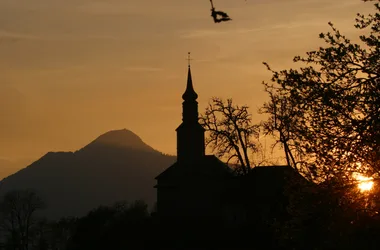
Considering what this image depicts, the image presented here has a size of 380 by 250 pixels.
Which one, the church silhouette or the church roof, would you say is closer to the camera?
the church silhouette

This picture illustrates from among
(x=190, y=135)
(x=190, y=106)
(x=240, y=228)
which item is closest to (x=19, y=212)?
(x=190, y=106)

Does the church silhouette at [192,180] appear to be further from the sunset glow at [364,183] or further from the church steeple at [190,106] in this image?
the sunset glow at [364,183]

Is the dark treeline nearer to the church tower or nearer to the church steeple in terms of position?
the church tower


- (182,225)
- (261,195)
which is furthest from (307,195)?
(182,225)

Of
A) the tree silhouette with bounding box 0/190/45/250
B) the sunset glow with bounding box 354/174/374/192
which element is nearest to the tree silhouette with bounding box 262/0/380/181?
the sunset glow with bounding box 354/174/374/192

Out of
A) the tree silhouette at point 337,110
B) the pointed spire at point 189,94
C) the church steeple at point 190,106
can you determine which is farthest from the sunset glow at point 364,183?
the pointed spire at point 189,94

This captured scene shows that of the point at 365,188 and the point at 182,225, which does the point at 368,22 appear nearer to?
the point at 365,188

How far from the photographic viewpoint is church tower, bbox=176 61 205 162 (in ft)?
299

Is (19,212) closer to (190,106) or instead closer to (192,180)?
(192,180)

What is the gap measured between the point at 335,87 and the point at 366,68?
3.64ft

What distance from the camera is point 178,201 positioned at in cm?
9331

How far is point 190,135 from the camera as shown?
91250 millimetres

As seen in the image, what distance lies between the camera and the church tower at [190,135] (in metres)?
91.2

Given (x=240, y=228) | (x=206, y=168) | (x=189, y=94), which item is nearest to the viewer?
(x=240, y=228)
